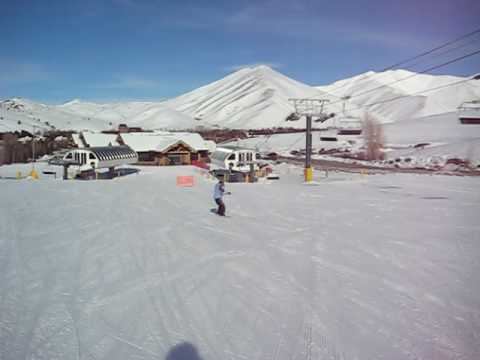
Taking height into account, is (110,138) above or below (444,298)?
above

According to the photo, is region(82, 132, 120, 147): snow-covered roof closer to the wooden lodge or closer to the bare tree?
the wooden lodge

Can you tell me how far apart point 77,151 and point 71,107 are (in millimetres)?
185209

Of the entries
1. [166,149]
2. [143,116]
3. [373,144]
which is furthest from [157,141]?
[143,116]

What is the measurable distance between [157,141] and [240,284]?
4499 cm

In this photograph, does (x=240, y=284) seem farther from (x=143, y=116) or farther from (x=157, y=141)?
(x=143, y=116)

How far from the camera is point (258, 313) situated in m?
5.96

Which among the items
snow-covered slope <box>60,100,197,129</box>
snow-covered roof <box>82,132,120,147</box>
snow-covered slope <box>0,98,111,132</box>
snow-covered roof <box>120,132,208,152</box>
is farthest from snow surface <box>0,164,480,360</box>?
snow-covered slope <box>60,100,197,129</box>

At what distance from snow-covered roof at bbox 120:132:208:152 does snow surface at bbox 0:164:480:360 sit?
Answer: 33837mm

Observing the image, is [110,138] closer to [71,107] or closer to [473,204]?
[473,204]

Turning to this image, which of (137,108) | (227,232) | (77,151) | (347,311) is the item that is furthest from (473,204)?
(137,108)

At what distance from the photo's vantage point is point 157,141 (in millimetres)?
50156

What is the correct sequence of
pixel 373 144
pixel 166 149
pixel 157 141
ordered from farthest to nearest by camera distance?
pixel 373 144 → pixel 157 141 → pixel 166 149

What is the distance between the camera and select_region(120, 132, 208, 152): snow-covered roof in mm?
48188

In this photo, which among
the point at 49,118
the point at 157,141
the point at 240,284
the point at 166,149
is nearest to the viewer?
the point at 240,284
